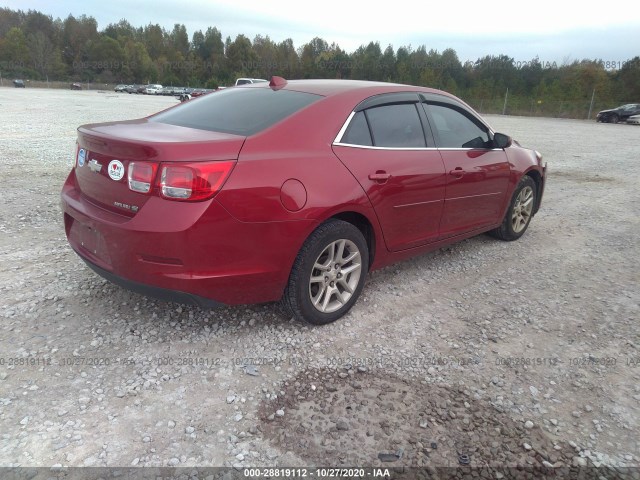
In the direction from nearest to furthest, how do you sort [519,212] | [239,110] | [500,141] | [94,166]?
1. [94,166]
2. [239,110]
3. [500,141]
4. [519,212]

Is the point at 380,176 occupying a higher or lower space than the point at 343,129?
lower

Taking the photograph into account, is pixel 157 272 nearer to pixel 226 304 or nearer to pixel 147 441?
pixel 226 304

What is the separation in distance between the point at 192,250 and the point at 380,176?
1.47 m

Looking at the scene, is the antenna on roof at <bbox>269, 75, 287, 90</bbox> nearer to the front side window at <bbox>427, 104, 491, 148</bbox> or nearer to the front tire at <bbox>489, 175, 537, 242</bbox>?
the front side window at <bbox>427, 104, 491, 148</bbox>

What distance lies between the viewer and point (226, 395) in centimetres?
262

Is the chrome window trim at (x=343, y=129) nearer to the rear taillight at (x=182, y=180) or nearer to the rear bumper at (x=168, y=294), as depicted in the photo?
the rear taillight at (x=182, y=180)

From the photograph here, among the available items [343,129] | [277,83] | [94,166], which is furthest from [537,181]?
[94,166]

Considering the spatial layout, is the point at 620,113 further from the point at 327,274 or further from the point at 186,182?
the point at 186,182

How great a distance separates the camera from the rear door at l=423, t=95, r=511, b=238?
4.16 m

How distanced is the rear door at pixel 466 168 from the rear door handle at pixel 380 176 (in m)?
0.78

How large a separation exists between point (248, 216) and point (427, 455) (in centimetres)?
154

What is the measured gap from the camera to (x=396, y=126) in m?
3.80

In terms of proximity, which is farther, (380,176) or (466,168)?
(466,168)

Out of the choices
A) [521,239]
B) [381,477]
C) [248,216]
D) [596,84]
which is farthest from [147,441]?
[596,84]
